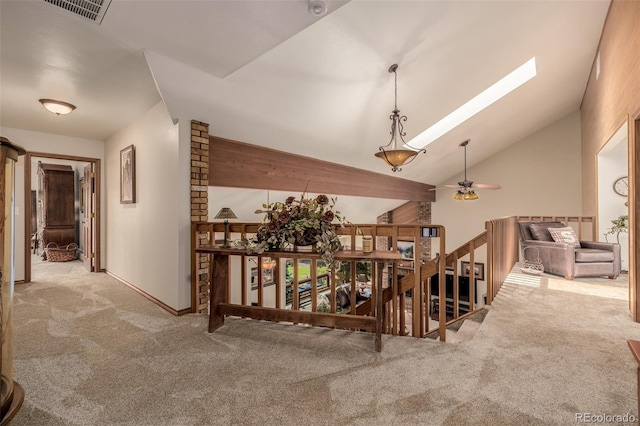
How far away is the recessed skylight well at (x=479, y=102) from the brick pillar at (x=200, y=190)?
3982 millimetres

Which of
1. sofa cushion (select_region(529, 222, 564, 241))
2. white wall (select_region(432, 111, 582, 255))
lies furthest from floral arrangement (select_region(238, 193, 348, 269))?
white wall (select_region(432, 111, 582, 255))

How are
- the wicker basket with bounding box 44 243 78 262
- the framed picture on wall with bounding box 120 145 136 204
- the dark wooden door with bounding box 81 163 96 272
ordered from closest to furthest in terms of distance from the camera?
the framed picture on wall with bounding box 120 145 136 204 < the dark wooden door with bounding box 81 163 96 272 < the wicker basket with bounding box 44 243 78 262

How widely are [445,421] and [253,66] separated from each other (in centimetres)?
321

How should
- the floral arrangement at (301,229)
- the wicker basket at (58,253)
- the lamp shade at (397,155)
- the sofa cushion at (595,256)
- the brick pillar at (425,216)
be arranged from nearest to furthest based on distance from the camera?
1. the floral arrangement at (301,229)
2. the lamp shade at (397,155)
3. the sofa cushion at (595,256)
4. the wicker basket at (58,253)
5. the brick pillar at (425,216)

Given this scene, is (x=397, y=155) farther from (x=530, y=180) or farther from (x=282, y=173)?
(x=530, y=180)

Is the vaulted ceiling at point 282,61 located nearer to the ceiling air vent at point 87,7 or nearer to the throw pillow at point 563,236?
the ceiling air vent at point 87,7

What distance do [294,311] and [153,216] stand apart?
226 cm

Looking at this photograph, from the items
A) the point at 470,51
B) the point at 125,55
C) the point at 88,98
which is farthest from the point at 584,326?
the point at 88,98

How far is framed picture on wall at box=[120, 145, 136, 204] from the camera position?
4.18 metres

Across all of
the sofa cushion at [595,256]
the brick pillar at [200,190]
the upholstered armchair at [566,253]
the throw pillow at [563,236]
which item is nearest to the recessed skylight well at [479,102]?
the upholstered armchair at [566,253]

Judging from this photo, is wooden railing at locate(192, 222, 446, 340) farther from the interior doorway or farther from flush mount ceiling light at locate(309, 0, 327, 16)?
the interior doorway

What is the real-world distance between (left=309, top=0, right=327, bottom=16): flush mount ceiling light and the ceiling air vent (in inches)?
52.5

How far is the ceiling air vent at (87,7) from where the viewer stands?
6.61 ft

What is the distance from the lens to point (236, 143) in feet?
12.9
